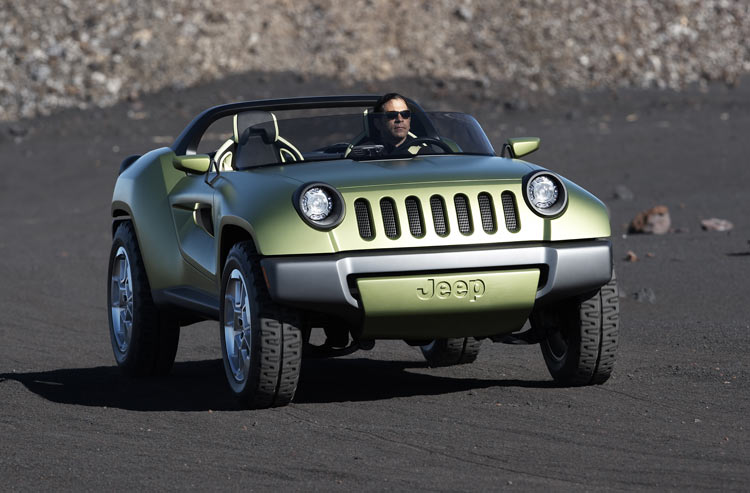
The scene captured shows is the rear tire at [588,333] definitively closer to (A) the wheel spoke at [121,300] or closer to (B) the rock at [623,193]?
(A) the wheel spoke at [121,300]

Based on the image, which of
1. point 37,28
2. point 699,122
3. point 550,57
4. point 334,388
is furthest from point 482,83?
point 334,388

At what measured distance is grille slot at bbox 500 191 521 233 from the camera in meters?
6.96

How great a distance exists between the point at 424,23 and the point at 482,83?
3997mm

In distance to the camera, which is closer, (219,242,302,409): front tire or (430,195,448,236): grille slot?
(430,195,448,236): grille slot

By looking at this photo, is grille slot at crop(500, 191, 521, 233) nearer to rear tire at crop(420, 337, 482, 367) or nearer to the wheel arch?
the wheel arch

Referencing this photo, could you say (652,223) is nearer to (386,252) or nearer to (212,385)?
(212,385)

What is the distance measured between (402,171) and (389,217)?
1.36ft

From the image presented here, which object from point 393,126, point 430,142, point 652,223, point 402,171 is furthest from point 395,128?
point 652,223

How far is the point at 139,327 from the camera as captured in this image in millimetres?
8984

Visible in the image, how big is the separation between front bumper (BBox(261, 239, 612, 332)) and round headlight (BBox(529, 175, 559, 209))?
22 centimetres

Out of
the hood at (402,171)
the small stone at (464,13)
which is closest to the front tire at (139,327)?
the hood at (402,171)

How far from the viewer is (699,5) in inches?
1505

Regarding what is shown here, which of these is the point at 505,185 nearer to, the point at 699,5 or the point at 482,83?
the point at 482,83

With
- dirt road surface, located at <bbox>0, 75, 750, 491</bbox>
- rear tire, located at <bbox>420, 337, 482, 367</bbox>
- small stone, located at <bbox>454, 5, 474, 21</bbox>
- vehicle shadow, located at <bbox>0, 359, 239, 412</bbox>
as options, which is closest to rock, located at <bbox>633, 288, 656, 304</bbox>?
dirt road surface, located at <bbox>0, 75, 750, 491</bbox>
